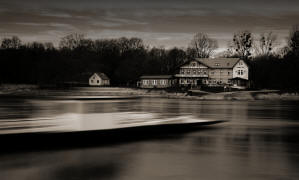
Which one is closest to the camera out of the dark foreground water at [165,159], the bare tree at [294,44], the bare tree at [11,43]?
the dark foreground water at [165,159]

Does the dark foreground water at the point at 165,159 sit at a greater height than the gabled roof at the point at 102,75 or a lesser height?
lesser

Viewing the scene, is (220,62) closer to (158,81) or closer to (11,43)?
(158,81)

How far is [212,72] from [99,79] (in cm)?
3518

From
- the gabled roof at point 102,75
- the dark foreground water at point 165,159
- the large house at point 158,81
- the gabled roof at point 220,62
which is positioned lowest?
the dark foreground water at point 165,159

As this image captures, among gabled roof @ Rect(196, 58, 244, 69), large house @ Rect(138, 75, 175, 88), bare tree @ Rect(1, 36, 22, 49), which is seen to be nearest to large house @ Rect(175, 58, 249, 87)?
gabled roof @ Rect(196, 58, 244, 69)

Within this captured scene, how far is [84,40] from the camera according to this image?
417 ft

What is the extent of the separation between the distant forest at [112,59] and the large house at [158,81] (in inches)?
171

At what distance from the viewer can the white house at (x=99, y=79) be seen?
4151 inches

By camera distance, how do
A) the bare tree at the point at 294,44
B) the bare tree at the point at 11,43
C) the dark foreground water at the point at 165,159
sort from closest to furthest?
1. the dark foreground water at the point at 165,159
2. the bare tree at the point at 294,44
3. the bare tree at the point at 11,43

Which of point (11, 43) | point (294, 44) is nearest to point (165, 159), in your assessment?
point (294, 44)

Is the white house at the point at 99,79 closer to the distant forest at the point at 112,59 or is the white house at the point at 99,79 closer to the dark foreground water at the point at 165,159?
the distant forest at the point at 112,59

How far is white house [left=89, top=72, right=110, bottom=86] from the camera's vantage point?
105m

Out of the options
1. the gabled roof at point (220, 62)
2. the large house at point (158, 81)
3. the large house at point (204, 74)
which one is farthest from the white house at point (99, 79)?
the gabled roof at point (220, 62)

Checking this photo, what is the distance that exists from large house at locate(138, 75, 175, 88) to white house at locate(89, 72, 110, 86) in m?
15.7
